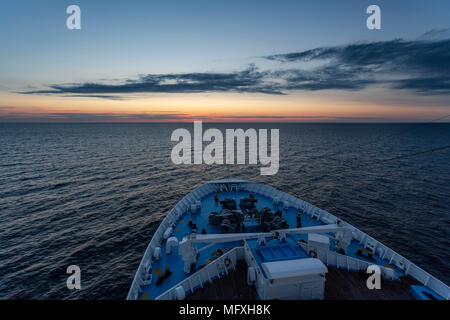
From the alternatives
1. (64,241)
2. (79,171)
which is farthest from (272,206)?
(79,171)

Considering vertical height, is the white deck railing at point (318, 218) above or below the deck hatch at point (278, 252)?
below

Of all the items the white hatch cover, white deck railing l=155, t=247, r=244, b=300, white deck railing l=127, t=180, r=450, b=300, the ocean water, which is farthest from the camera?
the ocean water

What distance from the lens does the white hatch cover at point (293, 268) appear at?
12312 mm

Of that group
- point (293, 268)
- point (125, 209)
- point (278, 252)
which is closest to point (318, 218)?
point (278, 252)

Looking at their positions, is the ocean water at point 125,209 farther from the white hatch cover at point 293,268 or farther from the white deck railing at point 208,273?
the white hatch cover at point 293,268

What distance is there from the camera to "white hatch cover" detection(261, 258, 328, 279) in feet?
40.4

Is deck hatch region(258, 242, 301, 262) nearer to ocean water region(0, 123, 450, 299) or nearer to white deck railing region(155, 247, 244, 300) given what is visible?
white deck railing region(155, 247, 244, 300)

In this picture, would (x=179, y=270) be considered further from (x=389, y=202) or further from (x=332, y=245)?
(x=389, y=202)

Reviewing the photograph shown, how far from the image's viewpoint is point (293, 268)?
12.7m

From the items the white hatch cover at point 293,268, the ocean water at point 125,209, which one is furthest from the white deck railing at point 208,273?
the ocean water at point 125,209

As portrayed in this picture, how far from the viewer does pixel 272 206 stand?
93.5 ft

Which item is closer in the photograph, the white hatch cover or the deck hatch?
the white hatch cover

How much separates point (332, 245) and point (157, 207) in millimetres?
31126

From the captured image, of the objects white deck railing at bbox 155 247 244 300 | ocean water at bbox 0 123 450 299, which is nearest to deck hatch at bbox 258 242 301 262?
white deck railing at bbox 155 247 244 300
